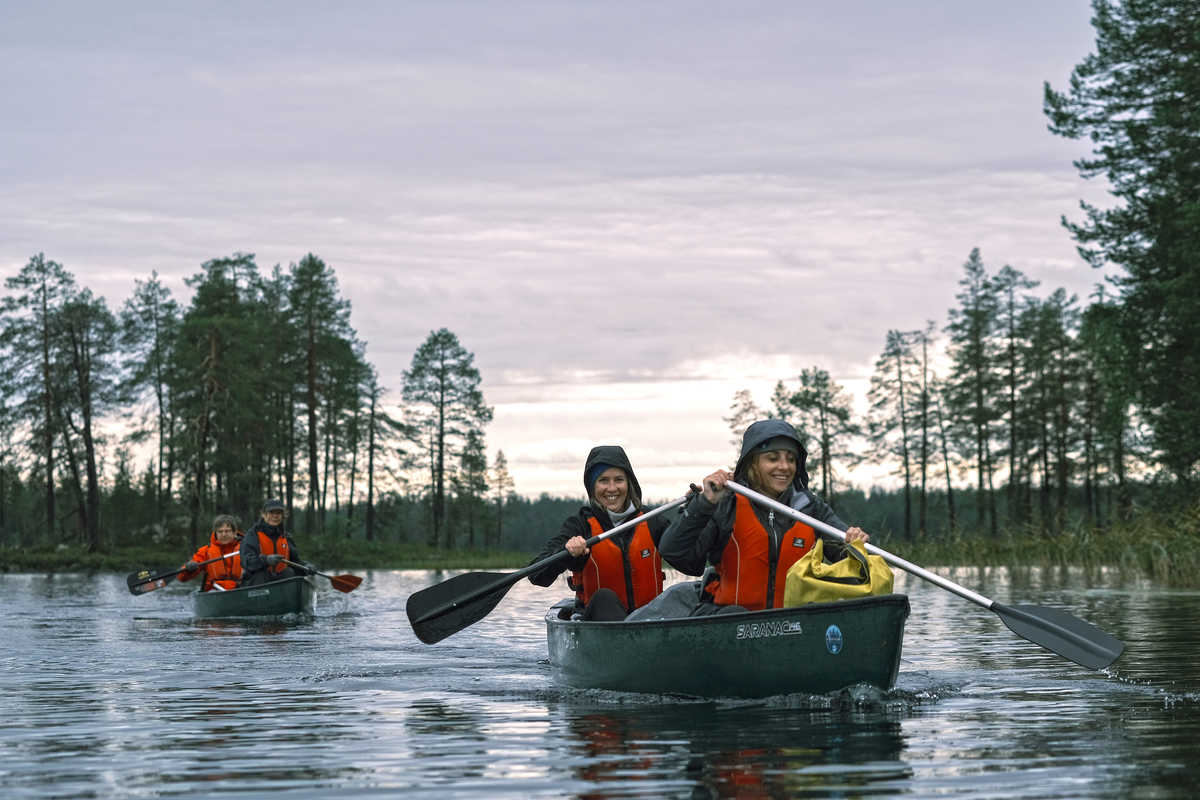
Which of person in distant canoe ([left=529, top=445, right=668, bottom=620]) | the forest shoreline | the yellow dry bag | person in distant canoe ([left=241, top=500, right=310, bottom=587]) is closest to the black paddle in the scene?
person in distant canoe ([left=529, top=445, right=668, bottom=620])

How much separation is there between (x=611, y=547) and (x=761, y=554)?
6.41 ft

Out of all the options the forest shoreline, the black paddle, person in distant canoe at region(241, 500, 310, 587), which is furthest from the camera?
the forest shoreline

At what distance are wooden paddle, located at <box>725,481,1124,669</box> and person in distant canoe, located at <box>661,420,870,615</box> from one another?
0.41ft

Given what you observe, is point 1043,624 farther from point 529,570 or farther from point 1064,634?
point 529,570

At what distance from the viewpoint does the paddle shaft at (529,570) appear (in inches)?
395

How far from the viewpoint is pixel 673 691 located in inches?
349

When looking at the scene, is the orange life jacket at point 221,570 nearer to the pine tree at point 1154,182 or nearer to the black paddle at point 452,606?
the black paddle at point 452,606

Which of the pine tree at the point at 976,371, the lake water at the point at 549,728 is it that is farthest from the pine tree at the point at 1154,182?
the pine tree at the point at 976,371

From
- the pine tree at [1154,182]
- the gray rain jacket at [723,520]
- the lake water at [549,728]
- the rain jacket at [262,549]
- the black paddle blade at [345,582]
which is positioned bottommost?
the lake water at [549,728]

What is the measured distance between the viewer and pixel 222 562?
21.5 m

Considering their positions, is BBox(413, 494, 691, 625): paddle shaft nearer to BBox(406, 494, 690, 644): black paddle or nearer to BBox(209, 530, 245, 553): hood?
BBox(406, 494, 690, 644): black paddle

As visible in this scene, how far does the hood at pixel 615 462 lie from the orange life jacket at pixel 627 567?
34cm

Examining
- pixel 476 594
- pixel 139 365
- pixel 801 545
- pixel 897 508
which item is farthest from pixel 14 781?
pixel 897 508

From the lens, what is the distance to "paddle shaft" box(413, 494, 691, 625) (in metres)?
10.0
